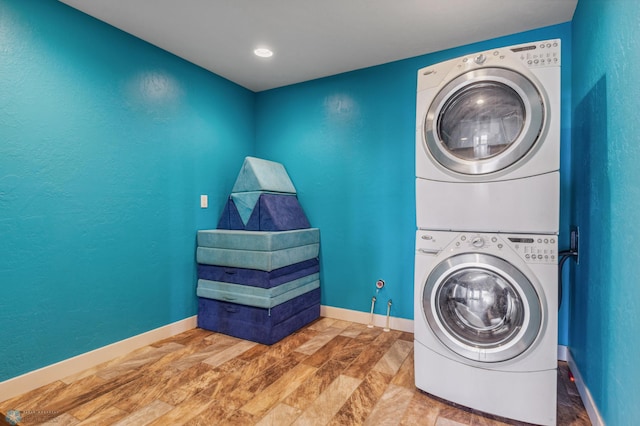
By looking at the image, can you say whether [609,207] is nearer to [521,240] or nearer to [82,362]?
[521,240]

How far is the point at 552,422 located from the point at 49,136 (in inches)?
119

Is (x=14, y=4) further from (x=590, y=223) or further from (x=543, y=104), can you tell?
(x=590, y=223)

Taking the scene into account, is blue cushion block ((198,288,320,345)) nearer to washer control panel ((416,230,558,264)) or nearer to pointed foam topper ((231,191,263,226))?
pointed foam topper ((231,191,263,226))

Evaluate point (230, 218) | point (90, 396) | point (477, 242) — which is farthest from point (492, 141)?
point (90, 396)

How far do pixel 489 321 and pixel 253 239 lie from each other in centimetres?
168

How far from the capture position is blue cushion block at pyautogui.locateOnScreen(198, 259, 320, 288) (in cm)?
255

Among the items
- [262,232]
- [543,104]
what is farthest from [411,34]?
[262,232]

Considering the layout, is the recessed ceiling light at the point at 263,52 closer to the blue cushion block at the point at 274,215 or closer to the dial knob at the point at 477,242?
the blue cushion block at the point at 274,215

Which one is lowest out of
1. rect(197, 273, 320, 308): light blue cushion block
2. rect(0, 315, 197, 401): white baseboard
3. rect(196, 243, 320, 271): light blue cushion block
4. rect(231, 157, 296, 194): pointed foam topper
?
rect(0, 315, 197, 401): white baseboard

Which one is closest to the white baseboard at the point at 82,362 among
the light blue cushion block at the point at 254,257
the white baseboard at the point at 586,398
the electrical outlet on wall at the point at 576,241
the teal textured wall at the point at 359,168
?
the light blue cushion block at the point at 254,257

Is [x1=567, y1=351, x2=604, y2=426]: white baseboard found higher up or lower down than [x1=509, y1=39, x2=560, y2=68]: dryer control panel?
lower down

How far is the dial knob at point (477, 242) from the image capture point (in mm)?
1637

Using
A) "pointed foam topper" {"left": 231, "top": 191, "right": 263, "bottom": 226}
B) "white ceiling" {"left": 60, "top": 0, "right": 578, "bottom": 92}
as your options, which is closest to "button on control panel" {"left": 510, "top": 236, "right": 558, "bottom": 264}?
"white ceiling" {"left": 60, "top": 0, "right": 578, "bottom": 92}

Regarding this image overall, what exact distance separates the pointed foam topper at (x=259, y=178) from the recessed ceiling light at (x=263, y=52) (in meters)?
0.85
